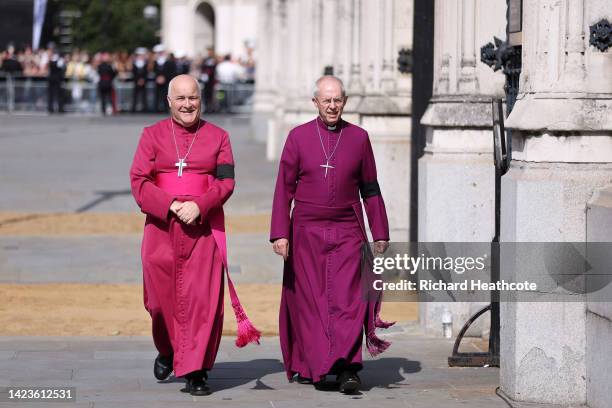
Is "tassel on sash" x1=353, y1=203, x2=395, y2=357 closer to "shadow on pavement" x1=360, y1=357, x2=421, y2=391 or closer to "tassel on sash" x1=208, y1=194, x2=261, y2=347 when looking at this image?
"shadow on pavement" x1=360, y1=357, x2=421, y2=391

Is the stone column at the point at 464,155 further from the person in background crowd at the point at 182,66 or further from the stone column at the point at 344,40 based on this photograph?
the person in background crowd at the point at 182,66

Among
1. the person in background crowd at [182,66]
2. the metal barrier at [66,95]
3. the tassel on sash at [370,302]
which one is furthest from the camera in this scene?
the metal barrier at [66,95]

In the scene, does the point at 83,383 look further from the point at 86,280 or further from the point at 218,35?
the point at 218,35

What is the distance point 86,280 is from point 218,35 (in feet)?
188

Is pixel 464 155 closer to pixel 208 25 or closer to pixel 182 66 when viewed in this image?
pixel 182 66

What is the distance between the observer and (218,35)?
72250 mm

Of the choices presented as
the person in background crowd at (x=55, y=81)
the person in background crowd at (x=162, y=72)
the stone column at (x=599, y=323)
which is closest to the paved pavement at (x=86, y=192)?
the person in background crowd at (x=162, y=72)

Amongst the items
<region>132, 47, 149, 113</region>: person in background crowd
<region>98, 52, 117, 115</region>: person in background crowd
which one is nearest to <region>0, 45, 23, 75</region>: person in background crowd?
<region>98, 52, 117, 115</region>: person in background crowd

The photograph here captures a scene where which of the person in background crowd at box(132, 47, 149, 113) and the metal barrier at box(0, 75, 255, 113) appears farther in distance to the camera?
the metal barrier at box(0, 75, 255, 113)

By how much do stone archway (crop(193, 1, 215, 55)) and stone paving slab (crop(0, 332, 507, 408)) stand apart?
2525 inches

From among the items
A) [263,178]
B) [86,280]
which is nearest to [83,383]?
[86,280]

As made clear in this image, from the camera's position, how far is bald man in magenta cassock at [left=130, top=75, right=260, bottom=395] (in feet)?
31.5

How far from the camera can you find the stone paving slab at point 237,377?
946 centimetres

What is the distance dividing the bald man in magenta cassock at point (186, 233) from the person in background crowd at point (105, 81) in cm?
3789
